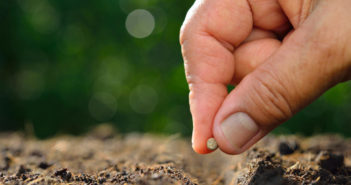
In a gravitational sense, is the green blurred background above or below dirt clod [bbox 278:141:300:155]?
above

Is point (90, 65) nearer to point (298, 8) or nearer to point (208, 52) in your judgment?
point (208, 52)

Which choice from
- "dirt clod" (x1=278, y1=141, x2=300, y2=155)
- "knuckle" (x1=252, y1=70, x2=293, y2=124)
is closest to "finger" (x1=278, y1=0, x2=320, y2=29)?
"knuckle" (x1=252, y1=70, x2=293, y2=124)

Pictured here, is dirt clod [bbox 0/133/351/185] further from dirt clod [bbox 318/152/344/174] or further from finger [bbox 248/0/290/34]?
finger [bbox 248/0/290/34]

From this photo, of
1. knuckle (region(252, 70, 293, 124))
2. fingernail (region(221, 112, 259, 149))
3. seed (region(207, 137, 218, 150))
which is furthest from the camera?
seed (region(207, 137, 218, 150))

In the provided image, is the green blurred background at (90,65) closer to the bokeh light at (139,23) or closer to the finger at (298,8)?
the bokeh light at (139,23)

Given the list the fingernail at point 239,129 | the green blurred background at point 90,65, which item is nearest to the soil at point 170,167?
the fingernail at point 239,129

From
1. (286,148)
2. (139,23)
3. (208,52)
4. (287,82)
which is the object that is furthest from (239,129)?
(139,23)
